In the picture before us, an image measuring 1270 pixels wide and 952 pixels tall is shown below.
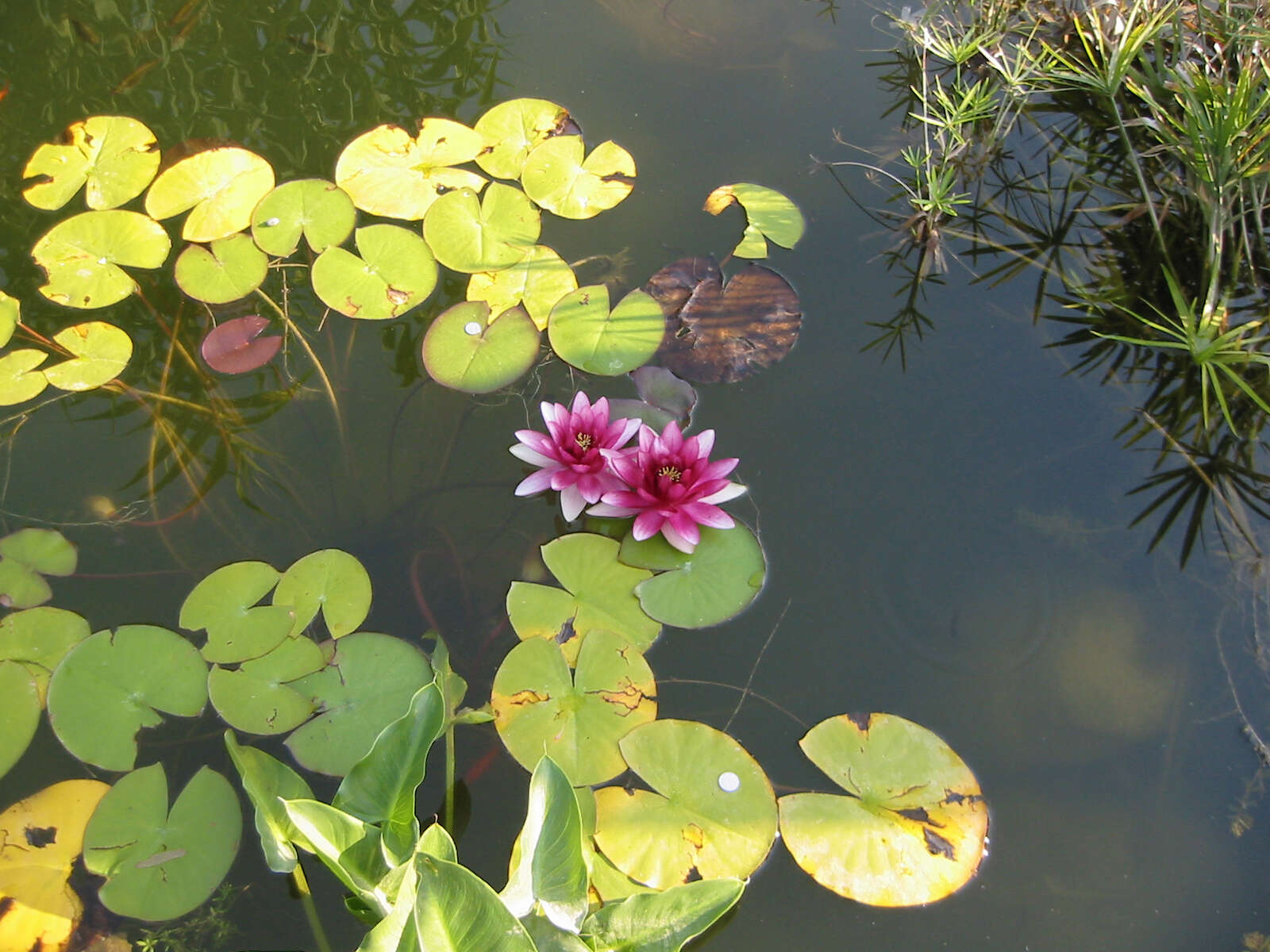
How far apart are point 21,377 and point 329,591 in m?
1.13

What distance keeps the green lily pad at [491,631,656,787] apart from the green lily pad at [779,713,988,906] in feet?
1.23

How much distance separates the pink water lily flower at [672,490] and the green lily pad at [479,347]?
46 centimetres

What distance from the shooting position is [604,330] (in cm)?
243

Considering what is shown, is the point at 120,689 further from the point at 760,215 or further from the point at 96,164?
the point at 760,215

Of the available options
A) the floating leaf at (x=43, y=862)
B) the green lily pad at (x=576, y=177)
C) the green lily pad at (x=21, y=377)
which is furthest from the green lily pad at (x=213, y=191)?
the floating leaf at (x=43, y=862)

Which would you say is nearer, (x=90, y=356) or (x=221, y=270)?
(x=90, y=356)

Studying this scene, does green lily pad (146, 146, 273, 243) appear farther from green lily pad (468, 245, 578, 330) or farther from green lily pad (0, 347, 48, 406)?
green lily pad (468, 245, 578, 330)

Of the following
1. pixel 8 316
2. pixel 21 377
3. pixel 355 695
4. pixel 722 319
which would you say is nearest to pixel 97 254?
pixel 8 316

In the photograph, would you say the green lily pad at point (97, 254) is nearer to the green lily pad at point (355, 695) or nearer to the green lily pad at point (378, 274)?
the green lily pad at point (378, 274)

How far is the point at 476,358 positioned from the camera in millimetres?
2389

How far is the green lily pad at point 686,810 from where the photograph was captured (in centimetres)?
171

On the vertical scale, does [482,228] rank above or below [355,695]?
above

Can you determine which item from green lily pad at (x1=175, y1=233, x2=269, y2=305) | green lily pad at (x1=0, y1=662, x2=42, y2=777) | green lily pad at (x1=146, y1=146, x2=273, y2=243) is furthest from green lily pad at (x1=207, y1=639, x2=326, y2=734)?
green lily pad at (x1=146, y1=146, x2=273, y2=243)

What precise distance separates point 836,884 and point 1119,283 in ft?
6.55
